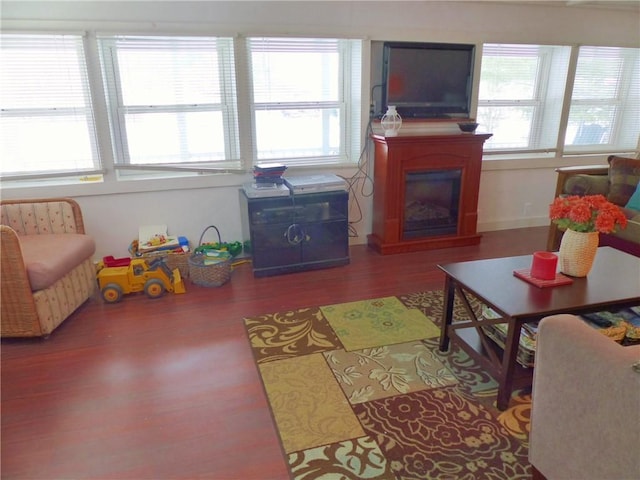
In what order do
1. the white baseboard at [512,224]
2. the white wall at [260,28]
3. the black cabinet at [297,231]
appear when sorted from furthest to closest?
1. the white baseboard at [512,224]
2. the black cabinet at [297,231]
3. the white wall at [260,28]

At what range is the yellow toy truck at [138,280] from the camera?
121 inches

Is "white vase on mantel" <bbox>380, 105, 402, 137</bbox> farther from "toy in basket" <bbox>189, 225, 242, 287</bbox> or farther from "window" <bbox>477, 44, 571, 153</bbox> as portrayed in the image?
"toy in basket" <bbox>189, 225, 242, 287</bbox>

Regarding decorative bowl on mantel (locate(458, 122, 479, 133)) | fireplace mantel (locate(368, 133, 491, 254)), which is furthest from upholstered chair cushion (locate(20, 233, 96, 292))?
decorative bowl on mantel (locate(458, 122, 479, 133))

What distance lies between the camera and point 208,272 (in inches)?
129

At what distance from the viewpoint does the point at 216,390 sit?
→ 2.13m

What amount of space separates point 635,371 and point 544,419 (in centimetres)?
44

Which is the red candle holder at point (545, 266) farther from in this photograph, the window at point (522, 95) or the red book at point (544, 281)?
the window at point (522, 95)

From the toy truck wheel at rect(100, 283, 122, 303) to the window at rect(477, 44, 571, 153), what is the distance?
12.0 feet

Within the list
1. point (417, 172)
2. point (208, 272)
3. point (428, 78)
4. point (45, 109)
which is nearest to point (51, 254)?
point (208, 272)

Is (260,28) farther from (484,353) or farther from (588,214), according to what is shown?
(484,353)

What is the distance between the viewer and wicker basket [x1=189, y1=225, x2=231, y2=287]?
3281mm

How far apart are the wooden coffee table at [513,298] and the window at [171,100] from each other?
2.31 m

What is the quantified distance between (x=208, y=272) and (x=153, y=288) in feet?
1.31

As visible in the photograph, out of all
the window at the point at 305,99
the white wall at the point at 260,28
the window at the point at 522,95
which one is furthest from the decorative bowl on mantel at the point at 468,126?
the window at the point at 305,99
